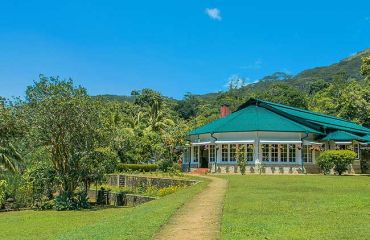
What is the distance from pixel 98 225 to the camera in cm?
1200

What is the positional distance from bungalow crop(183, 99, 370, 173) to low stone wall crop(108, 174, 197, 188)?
22.9 ft

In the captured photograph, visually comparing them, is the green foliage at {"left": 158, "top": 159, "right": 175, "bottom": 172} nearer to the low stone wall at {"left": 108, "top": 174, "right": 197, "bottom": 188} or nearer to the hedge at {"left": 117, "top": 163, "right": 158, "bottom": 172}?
the hedge at {"left": 117, "top": 163, "right": 158, "bottom": 172}

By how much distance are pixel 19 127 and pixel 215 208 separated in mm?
14848

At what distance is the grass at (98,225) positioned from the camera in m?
10.1

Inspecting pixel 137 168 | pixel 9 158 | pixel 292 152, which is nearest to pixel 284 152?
pixel 292 152

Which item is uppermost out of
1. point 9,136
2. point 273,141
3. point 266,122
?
point 266,122

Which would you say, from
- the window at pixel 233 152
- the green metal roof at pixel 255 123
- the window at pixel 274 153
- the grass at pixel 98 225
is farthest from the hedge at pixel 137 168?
the grass at pixel 98 225

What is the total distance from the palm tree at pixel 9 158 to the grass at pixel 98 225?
10355 mm

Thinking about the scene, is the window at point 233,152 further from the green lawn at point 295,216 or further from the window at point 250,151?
the green lawn at point 295,216

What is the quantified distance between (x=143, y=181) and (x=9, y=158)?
10.0 metres

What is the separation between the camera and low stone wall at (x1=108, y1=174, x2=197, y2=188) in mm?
25944

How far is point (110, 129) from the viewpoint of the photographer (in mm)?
25188

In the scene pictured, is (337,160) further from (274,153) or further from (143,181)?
(143,181)

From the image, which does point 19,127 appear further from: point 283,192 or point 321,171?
point 321,171
